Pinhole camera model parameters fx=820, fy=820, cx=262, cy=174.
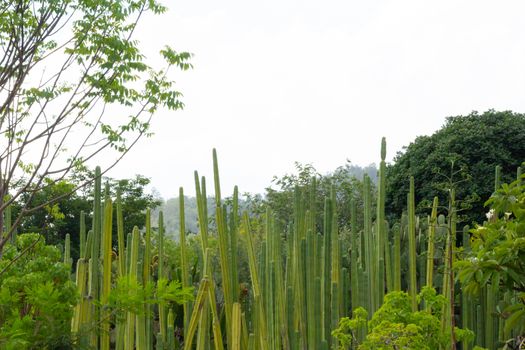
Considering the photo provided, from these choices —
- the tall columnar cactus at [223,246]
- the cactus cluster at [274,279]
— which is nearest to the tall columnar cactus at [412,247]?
the cactus cluster at [274,279]

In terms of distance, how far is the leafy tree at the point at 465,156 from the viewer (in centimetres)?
804

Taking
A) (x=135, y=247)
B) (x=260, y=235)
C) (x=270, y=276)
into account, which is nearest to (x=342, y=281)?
(x=270, y=276)

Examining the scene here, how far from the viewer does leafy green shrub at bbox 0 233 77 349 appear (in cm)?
292

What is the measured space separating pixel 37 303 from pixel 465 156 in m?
6.16

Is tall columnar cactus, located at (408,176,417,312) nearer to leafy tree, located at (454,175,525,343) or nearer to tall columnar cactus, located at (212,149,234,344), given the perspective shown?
leafy tree, located at (454,175,525,343)

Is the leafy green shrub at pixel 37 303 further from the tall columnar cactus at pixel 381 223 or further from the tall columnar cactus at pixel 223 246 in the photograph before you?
the tall columnar cactus at pixel 381 223

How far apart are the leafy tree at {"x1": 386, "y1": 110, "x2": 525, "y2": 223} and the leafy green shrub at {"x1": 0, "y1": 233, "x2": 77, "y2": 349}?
528cm

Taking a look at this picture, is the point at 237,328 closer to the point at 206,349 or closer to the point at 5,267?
the point at 206,349

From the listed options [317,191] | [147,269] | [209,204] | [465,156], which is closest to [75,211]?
[317,191]

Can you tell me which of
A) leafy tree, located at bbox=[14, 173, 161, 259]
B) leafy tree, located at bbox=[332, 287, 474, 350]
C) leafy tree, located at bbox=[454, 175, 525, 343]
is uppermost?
leafy tree, located at bbox=[14, 173, 161, 259]

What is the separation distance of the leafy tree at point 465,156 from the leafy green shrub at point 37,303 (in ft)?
17.3

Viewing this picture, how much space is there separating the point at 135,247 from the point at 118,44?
963 millimetres

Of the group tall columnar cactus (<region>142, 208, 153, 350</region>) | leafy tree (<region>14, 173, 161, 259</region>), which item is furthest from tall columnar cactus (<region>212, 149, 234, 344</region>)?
leafy tree (<region>14, 173, 161, 259</region>)

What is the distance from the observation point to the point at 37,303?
116 inches
